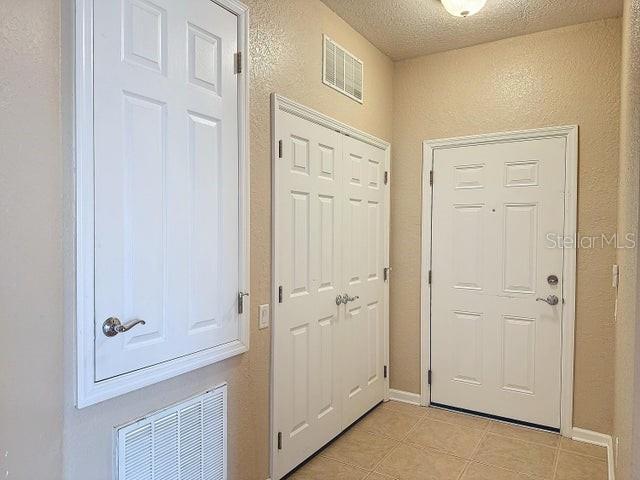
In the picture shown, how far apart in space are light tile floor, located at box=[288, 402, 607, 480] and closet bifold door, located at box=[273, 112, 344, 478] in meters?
0.19

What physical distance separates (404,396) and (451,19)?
289cm

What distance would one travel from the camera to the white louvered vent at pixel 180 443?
1499 mm

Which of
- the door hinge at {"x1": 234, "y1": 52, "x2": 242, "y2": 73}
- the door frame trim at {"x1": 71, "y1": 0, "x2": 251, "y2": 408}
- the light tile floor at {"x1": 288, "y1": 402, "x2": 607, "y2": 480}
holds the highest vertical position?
the door hinge at {"x1": 234, "y1": 52, "x2": 242, "y2": 73}

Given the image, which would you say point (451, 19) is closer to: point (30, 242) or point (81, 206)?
point (81, 206)

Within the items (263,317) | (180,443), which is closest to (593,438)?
(263,317)

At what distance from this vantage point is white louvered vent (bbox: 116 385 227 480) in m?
1.50

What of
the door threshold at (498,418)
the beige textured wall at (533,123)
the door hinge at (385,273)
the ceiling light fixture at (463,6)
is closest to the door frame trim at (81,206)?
the ceiling light fixture at (463,6)

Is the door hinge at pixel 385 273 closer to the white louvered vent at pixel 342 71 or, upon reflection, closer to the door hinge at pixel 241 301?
the white louvered vent at pixel 342 71

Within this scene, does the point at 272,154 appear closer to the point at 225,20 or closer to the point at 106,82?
the point at 225,20

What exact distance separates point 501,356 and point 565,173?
1.41 metres

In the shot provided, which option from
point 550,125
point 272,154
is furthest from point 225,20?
point 550,125

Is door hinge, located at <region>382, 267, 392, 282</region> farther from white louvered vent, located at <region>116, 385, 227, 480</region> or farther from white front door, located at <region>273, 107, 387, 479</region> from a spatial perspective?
white louvered vent, located at <region>116, 385, 227, 480</region>

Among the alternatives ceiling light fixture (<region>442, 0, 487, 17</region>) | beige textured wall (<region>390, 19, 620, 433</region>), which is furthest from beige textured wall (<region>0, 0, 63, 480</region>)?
beige textured wall (<region>390, 19, 620, 433</region>)

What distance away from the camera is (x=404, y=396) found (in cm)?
356
